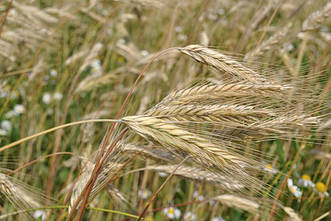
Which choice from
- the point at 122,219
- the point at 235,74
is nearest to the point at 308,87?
the point at 235,74

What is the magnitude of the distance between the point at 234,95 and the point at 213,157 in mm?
218

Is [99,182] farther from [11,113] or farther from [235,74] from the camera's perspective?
[11,113]

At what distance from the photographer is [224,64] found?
1169 millimetres

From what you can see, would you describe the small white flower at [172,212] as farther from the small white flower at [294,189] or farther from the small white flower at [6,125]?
the small white flower at [6,125]

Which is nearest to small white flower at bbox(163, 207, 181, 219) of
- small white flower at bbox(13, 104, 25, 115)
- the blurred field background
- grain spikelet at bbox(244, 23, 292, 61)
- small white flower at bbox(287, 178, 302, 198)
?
the blurred field background

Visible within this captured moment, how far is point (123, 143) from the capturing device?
3.62 feet

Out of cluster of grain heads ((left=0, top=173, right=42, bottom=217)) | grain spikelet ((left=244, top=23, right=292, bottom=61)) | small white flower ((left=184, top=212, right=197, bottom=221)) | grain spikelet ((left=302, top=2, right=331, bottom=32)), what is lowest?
small white flower ((left=184, top=212, right=197, bottom=221))

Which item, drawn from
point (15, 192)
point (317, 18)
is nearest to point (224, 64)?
point (15, 192)

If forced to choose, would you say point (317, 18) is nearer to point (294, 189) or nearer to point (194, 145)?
point (294, 189)

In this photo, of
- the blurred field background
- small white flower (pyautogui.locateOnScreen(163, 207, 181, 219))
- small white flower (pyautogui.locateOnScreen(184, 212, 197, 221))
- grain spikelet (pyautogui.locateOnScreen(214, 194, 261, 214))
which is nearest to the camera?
the blurred field background

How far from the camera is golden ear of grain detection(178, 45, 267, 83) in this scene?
116 cm

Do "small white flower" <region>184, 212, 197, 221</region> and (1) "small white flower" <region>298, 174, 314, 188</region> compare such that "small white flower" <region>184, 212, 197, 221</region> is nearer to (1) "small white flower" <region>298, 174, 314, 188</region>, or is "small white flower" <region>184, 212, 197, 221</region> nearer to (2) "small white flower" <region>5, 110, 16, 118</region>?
(1) "small white flower" <region>298, 174, 314, 188</region>

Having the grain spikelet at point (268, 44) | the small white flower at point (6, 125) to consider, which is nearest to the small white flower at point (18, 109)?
the small white flower at point (6, 125)

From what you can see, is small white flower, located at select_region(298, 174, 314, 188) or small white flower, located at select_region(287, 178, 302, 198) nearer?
small white flower, located at select_region(287, 178, 302, 198)
